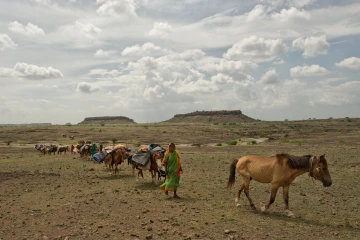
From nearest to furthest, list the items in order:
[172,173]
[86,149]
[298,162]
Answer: [298,162], [172,173], [86,149]

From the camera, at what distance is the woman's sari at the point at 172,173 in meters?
11.1

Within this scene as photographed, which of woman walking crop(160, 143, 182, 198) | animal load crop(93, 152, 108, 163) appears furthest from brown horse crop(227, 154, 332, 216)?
animal load crop(93, 152, 108, 163)

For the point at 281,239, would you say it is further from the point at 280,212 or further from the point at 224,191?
the point at 224,191

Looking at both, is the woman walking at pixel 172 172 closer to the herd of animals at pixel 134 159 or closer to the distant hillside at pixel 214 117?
the herd of animals at pixel 134 159

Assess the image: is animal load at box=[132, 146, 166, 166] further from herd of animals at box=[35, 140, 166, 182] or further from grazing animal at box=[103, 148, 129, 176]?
grazing animal at box=[103, 148, 129, 176]

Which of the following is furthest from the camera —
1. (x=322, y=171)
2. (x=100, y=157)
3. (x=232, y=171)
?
(x=100, y=157)

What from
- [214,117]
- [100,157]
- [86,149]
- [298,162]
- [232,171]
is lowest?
[86,149]

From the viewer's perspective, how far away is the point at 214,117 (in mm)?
155875

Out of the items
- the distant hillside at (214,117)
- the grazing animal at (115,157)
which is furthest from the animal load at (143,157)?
the distant hillside at (214,117)

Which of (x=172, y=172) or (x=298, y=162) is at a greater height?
(x=298, y=162)

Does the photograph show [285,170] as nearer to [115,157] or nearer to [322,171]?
[322,171]

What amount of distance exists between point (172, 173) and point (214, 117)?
146 m

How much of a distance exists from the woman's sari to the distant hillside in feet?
446

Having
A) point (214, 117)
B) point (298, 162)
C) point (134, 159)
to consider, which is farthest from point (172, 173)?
point (214, 117)
